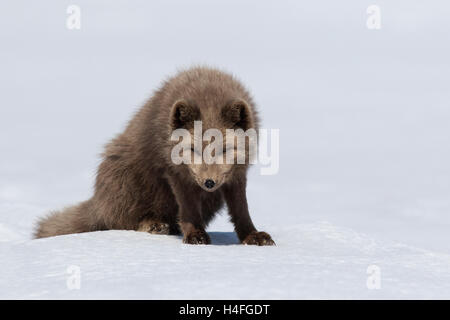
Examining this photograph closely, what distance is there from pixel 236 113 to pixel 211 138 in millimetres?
427

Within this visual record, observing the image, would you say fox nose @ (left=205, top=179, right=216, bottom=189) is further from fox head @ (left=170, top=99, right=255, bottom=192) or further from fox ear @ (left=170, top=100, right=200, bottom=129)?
fox ear @ (left=170, top=100, right=200, bottom=129)

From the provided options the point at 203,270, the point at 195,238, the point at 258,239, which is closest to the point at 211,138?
the point at 195,238

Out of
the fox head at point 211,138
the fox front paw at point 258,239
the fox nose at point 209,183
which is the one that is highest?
the fox head at point 211,138

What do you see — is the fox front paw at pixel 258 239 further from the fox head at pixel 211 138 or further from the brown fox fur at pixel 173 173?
the fox head at pixel 211 138

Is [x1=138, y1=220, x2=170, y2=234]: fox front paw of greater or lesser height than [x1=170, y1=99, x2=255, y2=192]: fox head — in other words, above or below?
below

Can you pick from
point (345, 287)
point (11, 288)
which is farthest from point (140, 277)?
point (345, 287)

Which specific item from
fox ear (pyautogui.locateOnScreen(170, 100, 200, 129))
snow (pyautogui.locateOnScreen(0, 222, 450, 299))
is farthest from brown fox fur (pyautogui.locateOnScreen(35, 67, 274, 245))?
snow (pyautogui.locateOnScreen(0, 222, 450, 299))

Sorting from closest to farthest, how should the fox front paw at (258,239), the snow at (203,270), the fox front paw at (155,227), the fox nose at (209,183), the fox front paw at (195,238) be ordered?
the snow at (203,270), the fox nose at (209,183), the fox front paw at (195,238), the fox front paw at (258,239), the fox front paw at (155,227)

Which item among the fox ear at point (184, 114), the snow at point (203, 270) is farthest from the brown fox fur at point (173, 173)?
the snow at point (203, 270)

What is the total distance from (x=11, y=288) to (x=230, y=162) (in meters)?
2.49

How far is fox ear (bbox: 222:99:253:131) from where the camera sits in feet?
22.2

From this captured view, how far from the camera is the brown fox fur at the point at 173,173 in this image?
22.4 feet
